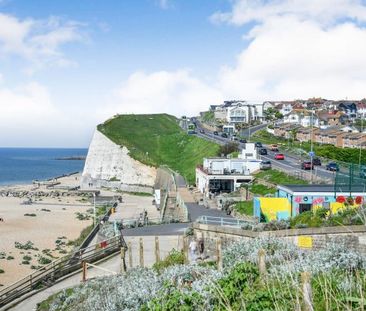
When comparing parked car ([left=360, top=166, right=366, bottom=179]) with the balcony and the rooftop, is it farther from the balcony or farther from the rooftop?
the balcony

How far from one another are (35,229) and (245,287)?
43.3 m

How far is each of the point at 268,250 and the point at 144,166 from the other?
77.1m

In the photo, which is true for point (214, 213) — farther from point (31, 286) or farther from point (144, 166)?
point (144, 166)

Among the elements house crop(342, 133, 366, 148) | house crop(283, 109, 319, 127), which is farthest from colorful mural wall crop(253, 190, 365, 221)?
house crop(283, 109, 319, 127)

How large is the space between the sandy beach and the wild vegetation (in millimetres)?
17067

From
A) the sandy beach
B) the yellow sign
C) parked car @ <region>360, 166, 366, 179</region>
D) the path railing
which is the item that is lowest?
the sandy beach

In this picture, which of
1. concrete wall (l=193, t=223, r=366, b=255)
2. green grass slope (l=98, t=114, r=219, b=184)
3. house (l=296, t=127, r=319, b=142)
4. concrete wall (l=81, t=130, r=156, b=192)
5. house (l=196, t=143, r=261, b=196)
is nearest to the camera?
concrete wall (l=193, t=223, r=366, b=255)

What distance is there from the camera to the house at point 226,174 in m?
47.3

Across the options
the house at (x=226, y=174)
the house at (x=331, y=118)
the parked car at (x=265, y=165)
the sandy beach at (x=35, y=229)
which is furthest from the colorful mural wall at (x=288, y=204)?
the house at (x=331, y=118)

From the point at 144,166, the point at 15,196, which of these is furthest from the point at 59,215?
the point at 144,166

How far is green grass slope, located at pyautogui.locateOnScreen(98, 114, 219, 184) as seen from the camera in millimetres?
82969

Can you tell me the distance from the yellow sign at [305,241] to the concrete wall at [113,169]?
2629 inches

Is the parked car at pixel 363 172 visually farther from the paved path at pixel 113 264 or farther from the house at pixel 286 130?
the house at pixel 286 130

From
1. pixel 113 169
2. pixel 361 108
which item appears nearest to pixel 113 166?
pixel 113 169
